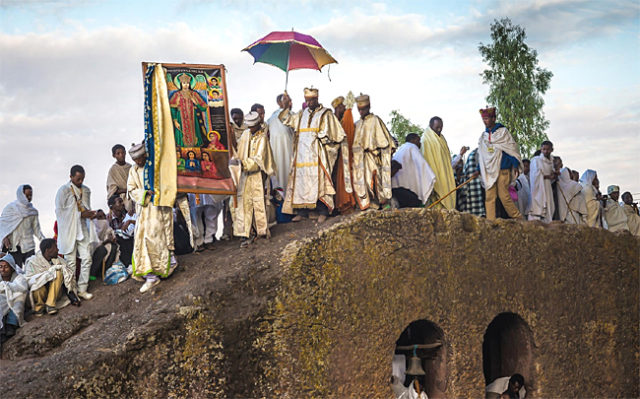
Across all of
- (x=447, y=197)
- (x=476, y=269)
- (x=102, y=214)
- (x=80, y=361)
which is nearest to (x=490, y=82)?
(x=447, y=197)

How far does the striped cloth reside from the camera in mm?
12383

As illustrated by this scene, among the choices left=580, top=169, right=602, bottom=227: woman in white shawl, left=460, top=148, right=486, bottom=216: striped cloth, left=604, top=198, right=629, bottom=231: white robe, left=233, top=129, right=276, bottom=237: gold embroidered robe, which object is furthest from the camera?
left=604, top=198, right=629, bottom=231: white robe

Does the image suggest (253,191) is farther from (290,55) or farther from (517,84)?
(517,84)

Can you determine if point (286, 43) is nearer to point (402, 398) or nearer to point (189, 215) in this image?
point (189, 215)

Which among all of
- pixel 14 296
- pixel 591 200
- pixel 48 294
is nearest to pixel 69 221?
pixel 48 294

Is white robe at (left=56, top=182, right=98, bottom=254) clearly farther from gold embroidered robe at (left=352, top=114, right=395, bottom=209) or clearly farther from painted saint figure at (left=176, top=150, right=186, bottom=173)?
gold embroidered robe at (left=352, top=114, right=395, bottom=209)

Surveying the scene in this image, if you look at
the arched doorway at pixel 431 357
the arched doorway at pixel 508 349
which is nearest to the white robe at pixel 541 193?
the arched doorway at pixel 508 349

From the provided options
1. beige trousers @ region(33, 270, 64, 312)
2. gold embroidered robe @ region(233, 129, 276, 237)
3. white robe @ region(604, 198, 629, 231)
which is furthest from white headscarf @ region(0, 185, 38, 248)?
white robe @ region(604, 198, 629, 231)

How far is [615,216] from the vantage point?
15.7 metres

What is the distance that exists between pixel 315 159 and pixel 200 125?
1.80 meters

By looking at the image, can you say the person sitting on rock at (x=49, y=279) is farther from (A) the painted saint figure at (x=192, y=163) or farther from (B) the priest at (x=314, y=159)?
(B) the priest at (x=314, y=159)

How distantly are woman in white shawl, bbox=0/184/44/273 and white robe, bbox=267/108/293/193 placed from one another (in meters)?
4.28

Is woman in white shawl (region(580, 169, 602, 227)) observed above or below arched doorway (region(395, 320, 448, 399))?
above

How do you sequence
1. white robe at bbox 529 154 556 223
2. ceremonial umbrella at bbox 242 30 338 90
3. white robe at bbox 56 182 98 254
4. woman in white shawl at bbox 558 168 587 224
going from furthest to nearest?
woman in white shawl at bbox 558 168 587 224, white robe at bbox 529 154 556 223, ceremonial umbrella at bbox 242 30 338 90, white robe at bbox 56 182 98 254
